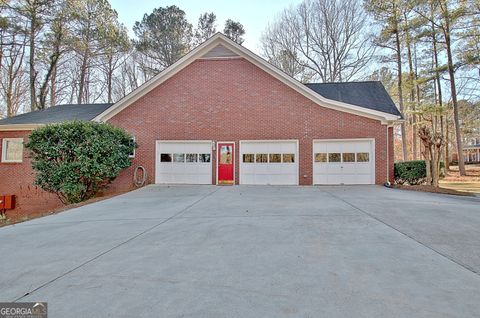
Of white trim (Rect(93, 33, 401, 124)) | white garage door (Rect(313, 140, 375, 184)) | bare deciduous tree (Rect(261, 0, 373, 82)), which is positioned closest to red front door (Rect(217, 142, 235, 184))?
white garage door (Rect(313, 140, 375, 184))

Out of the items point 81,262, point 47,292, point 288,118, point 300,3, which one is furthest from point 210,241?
point 300,3

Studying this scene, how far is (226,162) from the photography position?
12.4 metres

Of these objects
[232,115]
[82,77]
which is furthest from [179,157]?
[82,77]

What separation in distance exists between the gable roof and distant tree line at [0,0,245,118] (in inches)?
239

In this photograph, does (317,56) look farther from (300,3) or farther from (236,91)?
(236,91)

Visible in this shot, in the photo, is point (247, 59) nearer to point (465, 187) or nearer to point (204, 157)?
point (204, 157)

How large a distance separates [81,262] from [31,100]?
2260cm

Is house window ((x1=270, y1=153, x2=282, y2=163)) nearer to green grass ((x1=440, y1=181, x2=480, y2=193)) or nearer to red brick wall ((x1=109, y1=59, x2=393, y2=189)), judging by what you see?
red brick wall ((x1=109, y1=59, x2=393, y2=189))

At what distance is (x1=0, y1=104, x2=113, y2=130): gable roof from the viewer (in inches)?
533

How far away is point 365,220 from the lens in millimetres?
5449

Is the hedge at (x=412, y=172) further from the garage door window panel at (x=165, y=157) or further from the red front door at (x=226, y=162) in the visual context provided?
the garage door window panel at (x=165, y=157)

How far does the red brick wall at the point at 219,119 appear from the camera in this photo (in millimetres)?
11852

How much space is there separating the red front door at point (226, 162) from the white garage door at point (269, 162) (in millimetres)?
438

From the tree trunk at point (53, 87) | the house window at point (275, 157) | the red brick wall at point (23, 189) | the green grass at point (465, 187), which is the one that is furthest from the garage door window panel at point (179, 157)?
the tree trunk at point (53, 87)
